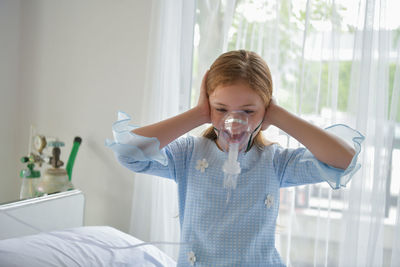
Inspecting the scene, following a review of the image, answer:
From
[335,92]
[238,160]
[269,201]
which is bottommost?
[269,201]

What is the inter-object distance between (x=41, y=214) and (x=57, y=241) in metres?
0.23

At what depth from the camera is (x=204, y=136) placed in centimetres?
113

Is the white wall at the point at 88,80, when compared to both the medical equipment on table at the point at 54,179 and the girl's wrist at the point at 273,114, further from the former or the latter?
the girl's wrist at the point at 273,114

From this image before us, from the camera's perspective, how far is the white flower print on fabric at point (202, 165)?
1.03m

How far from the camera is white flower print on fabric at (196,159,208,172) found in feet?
3.39

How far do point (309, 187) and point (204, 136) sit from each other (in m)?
0.76

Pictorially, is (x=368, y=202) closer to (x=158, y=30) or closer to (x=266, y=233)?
(x=266, y=233)

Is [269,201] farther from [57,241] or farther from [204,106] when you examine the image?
[57,241]

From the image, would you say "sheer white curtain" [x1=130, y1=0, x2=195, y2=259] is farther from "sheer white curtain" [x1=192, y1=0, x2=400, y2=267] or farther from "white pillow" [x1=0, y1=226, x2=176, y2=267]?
"white pillow" [x1=0, y1=226, x2=176, y2=267]

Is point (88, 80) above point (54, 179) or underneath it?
above

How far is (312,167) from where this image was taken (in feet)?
Answer: 3.27

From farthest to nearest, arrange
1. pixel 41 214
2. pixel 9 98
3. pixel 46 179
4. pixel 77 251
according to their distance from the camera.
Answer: pixel 9 98 < pixel 46 179 < pixel 41 214 < pixel 77 251

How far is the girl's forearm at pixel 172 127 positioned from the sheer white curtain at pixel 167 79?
0.90 metres

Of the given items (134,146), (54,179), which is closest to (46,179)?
(54,179)
